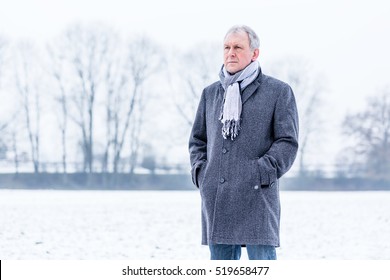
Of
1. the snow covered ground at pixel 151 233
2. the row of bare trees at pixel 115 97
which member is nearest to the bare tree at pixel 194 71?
the row of bare trees at pixel 115 97

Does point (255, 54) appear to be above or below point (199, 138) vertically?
above

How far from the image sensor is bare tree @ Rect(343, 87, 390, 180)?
25.8 metres

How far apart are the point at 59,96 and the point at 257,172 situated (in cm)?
2391

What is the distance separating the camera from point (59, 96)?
26.1m

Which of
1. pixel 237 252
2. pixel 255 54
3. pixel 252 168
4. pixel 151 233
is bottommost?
pixel 151 233

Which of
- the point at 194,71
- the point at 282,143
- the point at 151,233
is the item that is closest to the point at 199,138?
the point at 282,143

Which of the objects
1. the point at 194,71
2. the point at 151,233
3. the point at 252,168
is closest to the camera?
the point at 252,168

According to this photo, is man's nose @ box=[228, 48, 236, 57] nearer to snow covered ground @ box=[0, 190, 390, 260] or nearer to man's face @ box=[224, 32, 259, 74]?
man's face @ box=[224, 32, 259, 74]

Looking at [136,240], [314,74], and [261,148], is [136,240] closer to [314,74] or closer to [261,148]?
[261,148]

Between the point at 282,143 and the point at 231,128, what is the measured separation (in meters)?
0.17

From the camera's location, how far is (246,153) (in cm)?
270

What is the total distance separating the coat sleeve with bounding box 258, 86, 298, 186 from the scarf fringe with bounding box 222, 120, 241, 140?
12 centimetres

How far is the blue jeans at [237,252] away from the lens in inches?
107

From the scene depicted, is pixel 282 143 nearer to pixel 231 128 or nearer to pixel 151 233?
pixel 231 128
